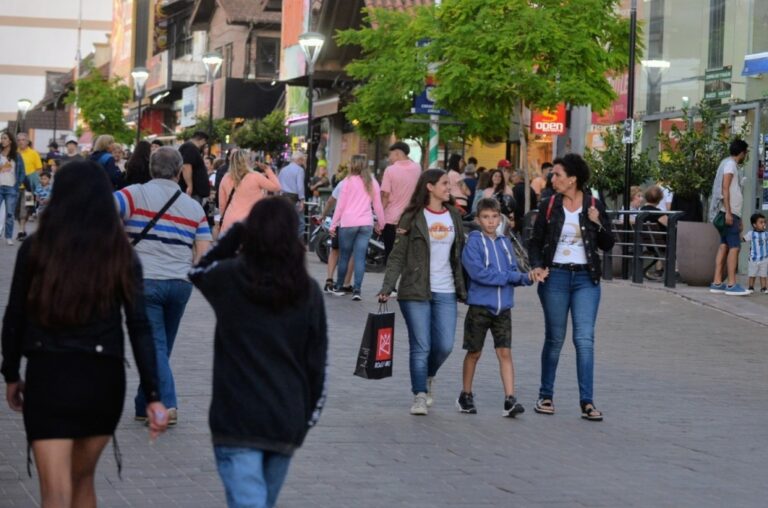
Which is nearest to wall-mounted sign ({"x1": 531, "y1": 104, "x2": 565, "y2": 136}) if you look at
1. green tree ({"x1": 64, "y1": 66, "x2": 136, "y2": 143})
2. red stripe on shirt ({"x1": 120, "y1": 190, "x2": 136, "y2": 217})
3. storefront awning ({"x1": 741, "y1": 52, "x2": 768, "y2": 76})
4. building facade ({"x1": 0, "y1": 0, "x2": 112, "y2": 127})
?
storefront awning ({"x1": 741, "y1": 52, "x2": 768, "y2": 76})

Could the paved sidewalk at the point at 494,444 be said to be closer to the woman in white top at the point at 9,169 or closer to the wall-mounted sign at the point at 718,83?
the woman in white top at the point at 9,169

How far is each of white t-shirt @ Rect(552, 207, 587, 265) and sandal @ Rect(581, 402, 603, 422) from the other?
0.96 m

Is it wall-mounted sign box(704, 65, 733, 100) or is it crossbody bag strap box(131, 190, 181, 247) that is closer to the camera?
crossbody bag strap box(131, 190, 181, 247)

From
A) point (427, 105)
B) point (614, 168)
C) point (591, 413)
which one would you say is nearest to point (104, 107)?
point (427, 105)

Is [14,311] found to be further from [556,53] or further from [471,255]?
[556,53]

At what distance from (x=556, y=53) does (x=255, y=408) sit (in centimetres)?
2263

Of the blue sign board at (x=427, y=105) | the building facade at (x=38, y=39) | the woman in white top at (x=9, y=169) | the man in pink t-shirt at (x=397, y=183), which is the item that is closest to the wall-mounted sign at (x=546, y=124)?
the blue sign board at (x=427, y=105)

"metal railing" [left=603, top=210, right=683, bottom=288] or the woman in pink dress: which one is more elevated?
the woman in pink dress

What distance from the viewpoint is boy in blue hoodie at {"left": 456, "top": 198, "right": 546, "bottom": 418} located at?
10469 mm

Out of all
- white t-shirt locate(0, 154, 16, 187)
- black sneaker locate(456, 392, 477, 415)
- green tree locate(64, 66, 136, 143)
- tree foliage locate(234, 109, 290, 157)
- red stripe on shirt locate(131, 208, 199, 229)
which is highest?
green tree locate(64, 66, 136, 143)

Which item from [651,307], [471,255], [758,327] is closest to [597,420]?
[471,255]

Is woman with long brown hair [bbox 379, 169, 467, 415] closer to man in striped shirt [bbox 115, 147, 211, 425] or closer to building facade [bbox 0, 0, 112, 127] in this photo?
man in striped shirt [bbox 115, 147, 211, 425]

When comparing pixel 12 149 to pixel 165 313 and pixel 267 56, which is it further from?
pixel 267 56

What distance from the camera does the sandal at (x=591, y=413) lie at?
415 inches
